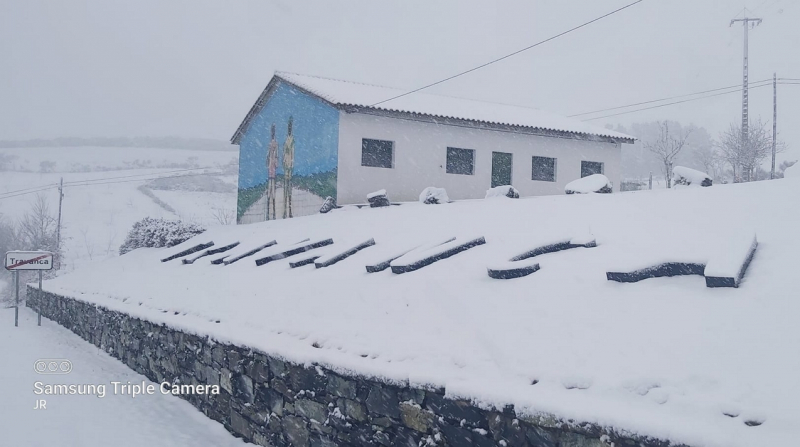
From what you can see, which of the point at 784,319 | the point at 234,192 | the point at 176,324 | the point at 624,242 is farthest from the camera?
the point at 234,192

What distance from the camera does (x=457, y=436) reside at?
3.40 metres

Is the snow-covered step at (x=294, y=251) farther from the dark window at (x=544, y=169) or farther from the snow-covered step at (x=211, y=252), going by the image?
the dark window at (x=544, y=169)

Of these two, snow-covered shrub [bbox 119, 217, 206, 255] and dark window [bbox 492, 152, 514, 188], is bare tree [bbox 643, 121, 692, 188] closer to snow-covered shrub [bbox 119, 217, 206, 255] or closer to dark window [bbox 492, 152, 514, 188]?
dark window [bbox 492, 152, 514, 188]

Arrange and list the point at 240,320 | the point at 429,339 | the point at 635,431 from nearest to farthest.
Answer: the point at 635,431 < the point at 429,339 < the point at 240,320

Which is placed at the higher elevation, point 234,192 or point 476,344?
point 234,192

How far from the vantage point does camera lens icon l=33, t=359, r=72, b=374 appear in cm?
913

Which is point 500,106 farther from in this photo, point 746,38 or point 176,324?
point 176,324

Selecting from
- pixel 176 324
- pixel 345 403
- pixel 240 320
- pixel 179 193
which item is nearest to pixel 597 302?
pixel 345 403

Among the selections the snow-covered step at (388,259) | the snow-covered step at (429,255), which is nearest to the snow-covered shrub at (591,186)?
the snow-covered step at (388,259)

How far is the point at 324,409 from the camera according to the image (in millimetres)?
4516

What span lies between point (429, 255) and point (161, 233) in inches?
486

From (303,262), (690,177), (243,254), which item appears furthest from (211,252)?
(690,177)

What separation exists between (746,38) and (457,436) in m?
28.5

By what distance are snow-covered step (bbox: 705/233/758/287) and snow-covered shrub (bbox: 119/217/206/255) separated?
14444 mm
